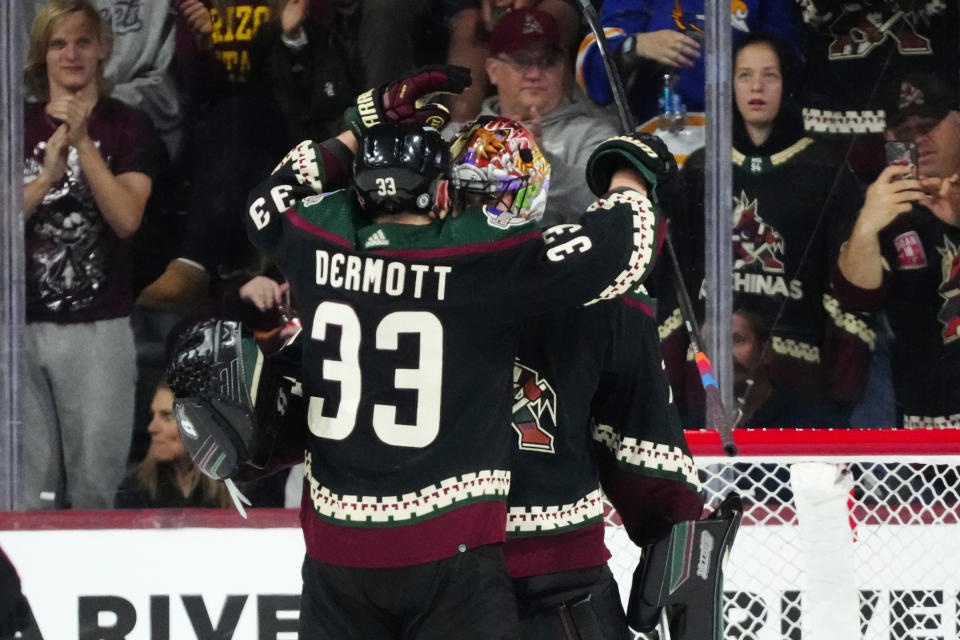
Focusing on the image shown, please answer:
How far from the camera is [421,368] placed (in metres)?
1.72

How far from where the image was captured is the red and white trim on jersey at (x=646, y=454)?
197 centimetres

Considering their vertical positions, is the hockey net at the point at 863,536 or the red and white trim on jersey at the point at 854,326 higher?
the red and white trim on jersey at the point at 854,326

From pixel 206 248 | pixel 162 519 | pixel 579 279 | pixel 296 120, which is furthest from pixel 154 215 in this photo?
pixel 579 279

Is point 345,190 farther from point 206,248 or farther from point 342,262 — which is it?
point 206,248

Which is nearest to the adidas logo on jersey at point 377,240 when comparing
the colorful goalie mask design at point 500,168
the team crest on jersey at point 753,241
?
the colorful goalie mask design at point 500,168

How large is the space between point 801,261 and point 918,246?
0.32m

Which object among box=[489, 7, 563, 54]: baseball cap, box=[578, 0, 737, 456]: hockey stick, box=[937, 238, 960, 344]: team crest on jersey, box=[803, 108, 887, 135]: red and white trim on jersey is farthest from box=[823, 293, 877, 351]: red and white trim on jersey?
box=[578, 0, 737, 456]: hockey stick

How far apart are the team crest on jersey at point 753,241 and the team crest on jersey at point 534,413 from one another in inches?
72.4

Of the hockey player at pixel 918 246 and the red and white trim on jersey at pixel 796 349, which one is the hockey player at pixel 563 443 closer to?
the red and white trim on jersey at pixel 796 349

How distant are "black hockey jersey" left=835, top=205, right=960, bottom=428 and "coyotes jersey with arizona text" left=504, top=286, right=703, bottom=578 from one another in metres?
1.83

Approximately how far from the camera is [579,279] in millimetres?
1701

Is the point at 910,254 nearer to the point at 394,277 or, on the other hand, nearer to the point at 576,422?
the point at 576,422

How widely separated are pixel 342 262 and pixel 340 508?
1.06 feet

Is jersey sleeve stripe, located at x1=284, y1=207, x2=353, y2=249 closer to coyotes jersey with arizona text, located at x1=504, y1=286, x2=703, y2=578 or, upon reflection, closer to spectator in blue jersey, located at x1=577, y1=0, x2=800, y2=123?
coyotes jersey with arizona text, located at x1=504, y1=286, x2=703, y2=578
